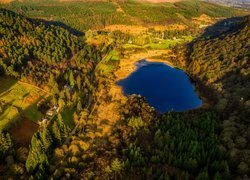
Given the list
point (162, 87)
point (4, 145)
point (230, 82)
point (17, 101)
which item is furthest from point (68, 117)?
point (230, 82)

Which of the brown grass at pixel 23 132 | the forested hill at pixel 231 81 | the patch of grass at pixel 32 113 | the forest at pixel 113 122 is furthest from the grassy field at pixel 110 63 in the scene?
the brown grass at pixel 23 132

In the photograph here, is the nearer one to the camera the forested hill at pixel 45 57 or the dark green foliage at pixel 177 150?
the dark green foliage at pixel 177 150

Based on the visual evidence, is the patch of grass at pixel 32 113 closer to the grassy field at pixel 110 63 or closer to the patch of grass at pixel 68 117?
the patch of grass at pixel 68 117

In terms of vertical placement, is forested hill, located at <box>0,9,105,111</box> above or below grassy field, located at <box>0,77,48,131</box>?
above

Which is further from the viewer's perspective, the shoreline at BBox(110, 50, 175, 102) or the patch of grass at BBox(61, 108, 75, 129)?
the shoreline at BBox(110, 50, 175, 102)

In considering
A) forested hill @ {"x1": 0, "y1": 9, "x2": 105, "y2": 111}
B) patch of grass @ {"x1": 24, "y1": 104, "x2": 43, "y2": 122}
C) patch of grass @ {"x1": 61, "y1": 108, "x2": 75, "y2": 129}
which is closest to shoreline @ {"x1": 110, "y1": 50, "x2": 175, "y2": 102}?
forested hill @ {"x1": 0, "y1": 9, "x2": 105, "y2": 111}

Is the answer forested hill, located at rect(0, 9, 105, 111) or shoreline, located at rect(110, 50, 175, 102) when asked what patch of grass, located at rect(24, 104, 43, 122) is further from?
shoreline, located at rect(110, 50, 175, 102)
